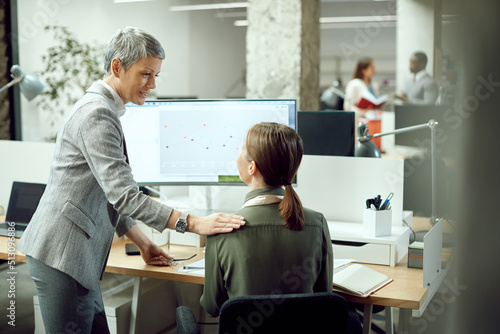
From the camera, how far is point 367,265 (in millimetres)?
1797

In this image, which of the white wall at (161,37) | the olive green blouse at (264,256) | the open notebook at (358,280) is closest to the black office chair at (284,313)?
the olive green blouse at (264,256)

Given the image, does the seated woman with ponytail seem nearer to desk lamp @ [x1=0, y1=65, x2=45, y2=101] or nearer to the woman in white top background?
desk lamp @ [x1=0, y1=65, x2=45, y2=101]

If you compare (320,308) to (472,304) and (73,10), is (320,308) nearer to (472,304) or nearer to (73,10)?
(472,304)

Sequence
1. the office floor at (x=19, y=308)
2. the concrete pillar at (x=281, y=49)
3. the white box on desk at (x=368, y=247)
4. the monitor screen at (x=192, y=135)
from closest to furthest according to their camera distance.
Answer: the white box on desk at (x=368, y=247), the monitor screen at (x=192, y=135), the office floor at (x=19, y=308), the concrete pillar at (x=281, y=49)

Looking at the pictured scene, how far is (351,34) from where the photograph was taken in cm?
1262

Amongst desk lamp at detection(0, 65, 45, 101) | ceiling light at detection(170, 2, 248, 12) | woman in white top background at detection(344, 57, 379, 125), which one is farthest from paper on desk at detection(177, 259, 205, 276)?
ceiling light at detection(170, 2, 248, 12)

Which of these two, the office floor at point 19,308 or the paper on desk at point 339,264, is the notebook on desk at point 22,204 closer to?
the office floor at point 19,308

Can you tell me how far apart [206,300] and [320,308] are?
38 centimetres

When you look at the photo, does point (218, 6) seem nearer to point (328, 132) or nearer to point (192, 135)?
point (328, 132)

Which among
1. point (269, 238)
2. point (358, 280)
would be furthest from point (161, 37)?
point (269, 238)

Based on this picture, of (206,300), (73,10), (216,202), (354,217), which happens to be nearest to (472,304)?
(206,300)

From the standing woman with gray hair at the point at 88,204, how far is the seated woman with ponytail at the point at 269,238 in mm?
77

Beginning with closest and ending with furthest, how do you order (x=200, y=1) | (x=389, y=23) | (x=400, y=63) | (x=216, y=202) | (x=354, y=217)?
(x=354, y=217), (x=216, y=202), (x=400, y=63), (x=200, y=1), (x=389, y=23)

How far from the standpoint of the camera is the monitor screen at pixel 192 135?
199cm
